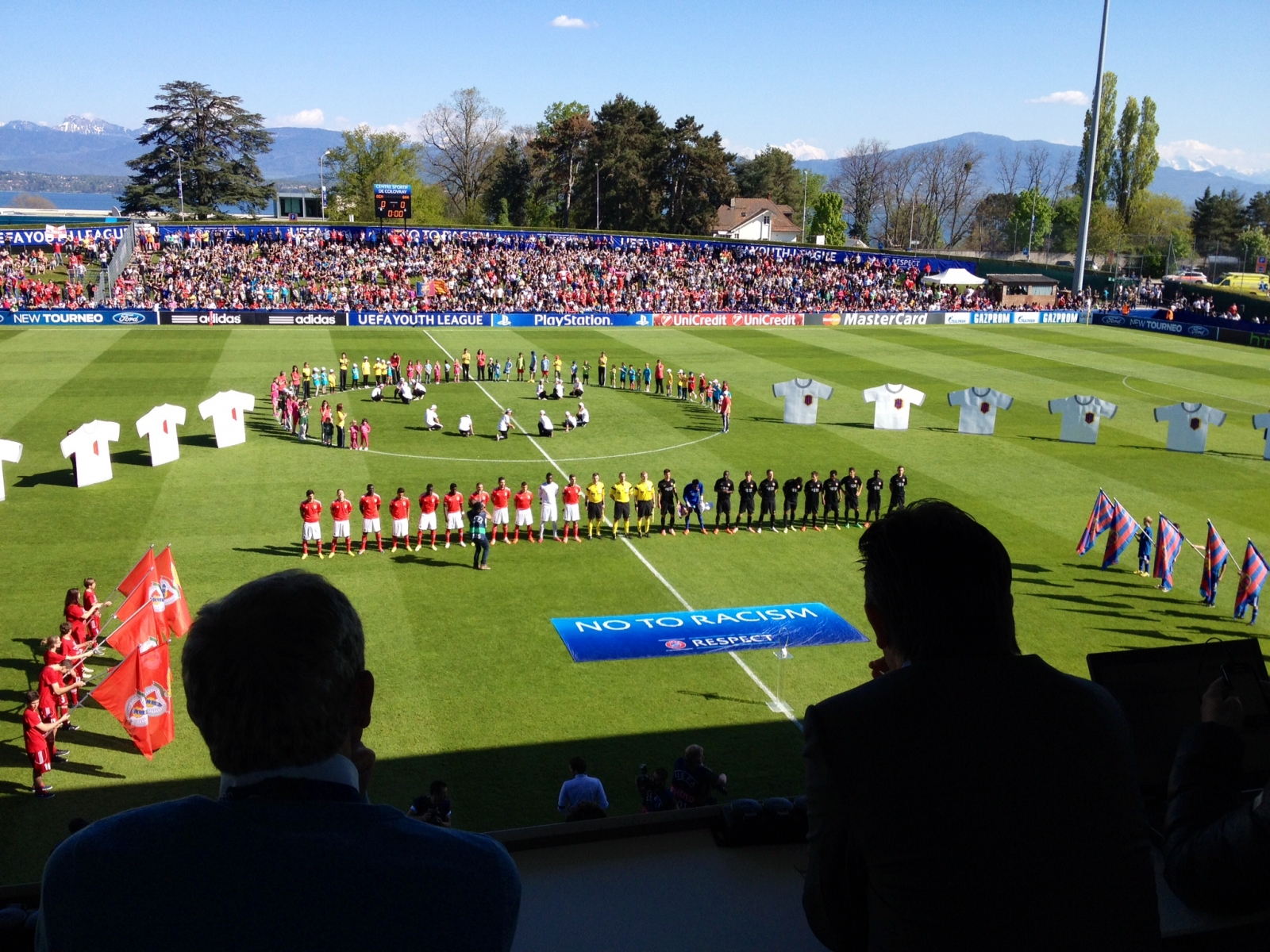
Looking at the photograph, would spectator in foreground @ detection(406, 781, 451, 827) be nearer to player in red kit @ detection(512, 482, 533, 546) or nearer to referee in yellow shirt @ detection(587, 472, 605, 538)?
player in red kit @ detection(512, 482, 533, 546)

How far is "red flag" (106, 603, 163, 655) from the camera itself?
43.8ft

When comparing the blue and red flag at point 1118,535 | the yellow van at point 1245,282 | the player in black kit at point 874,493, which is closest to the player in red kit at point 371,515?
the player in black kit at point 874,493

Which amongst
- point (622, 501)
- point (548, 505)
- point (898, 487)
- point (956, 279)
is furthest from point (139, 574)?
point (956, 279)

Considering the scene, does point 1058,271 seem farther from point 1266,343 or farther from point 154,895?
point 154,895

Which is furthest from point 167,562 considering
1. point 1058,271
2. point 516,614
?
point 1058,271

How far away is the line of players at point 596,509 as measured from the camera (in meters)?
20.0

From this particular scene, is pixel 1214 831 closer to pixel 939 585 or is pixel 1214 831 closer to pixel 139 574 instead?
pixel 939 585

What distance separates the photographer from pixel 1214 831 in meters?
2.51

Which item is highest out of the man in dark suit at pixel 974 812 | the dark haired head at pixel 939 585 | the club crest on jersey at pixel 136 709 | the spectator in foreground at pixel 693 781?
the dark haired head at pixel 939 585

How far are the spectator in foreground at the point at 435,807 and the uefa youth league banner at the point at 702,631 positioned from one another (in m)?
5.62

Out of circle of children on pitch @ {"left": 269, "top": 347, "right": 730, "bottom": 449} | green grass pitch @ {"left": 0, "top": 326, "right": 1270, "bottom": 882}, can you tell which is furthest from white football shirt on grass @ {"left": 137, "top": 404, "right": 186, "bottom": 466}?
circle of children on pitch @ {"left": 269, "top": 347, "right": 730, "bottom": 449}

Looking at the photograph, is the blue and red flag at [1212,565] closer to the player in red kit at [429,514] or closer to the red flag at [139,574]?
the player in red kit at [429,514]

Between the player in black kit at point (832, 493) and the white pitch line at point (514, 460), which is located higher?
the player in black kit at point (832, 493)

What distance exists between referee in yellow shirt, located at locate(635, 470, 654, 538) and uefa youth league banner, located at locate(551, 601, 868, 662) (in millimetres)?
4638
